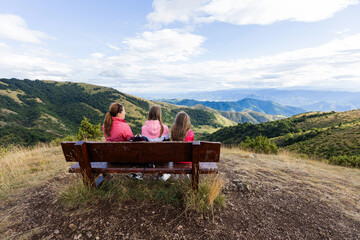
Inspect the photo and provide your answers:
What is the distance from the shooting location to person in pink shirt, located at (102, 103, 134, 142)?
3723 millimetres

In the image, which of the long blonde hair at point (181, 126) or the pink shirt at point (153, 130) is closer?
the long blonde hair at point (181, 126)

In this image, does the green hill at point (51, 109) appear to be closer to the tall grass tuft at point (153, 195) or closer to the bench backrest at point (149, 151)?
the tall grass tuft at point (153, 195)

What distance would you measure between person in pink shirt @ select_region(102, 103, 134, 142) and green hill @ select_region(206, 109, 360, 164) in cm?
2429

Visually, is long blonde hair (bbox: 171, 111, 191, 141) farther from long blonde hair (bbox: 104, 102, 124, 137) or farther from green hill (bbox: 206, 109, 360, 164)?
green hill (bbox: 206, 109, 360, 164)

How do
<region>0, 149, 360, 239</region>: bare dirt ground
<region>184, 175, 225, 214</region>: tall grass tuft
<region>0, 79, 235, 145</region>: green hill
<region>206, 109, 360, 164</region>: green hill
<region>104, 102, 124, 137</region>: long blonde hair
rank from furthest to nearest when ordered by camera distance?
<region>0, 79, 235, 145</region>: green hill, <region>206, 109, 360, 164</region>: green hill, <region>104, 102, 124, 137</region>: long blonde hair, <region>184, 175, 225, 214</region>: tall grass tuft, <region>0, 149, 360, 239</region>: bare dirt ground

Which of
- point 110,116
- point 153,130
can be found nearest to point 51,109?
point 110,116

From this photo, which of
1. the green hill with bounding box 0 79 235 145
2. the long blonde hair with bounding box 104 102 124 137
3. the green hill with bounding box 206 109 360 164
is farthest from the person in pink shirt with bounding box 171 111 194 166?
the green hill with bounding box 0 79 235 145

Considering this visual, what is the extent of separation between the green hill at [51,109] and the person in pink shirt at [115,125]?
9040cm

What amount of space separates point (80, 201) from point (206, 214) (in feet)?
7.52

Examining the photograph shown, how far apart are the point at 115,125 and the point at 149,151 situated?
1408mm

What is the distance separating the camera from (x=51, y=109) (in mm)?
141250

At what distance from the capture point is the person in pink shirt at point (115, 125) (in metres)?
3.72

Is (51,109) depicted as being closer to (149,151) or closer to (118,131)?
(118,131)

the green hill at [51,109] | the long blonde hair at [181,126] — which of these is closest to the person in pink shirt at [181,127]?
the long blonde hair at [181,126]
